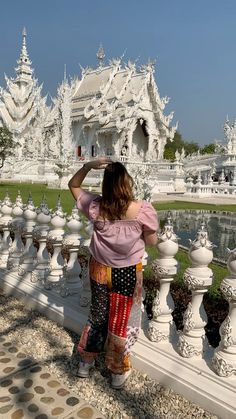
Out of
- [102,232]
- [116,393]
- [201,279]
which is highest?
[102,232]

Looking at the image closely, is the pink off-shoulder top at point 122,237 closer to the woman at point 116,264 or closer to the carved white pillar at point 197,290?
the woman at point 116,264

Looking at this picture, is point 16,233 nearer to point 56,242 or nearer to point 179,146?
point 56,242

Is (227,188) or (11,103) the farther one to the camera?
(11,103)

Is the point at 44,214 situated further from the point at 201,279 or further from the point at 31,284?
the point at 201,279

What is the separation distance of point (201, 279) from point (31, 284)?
253cm

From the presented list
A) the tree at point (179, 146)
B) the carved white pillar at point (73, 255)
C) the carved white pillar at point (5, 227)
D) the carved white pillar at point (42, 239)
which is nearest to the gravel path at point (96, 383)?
the carved white pillar at point (73, 255)

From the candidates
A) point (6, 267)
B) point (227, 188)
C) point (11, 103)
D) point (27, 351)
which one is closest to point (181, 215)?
point (6, 267)

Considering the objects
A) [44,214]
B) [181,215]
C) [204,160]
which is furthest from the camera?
[204,160]

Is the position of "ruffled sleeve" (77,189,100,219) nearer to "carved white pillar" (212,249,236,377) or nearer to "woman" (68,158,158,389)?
"woman" (68,158,158,389)

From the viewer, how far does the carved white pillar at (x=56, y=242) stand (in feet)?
13.6

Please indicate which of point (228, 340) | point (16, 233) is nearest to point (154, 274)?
point (228, 340)

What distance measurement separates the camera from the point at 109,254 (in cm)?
281

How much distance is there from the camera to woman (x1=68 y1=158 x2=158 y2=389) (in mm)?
2713

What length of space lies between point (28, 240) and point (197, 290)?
2721 mm
